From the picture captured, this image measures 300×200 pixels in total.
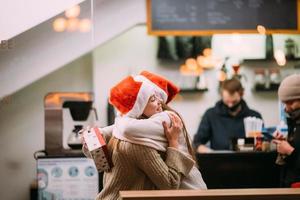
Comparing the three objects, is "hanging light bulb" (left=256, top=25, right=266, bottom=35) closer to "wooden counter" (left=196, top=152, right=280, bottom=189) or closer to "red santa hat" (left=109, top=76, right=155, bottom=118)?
"wooden counter" (left=196, top=152, right=280, bottom=189)

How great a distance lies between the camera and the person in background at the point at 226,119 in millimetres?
4992

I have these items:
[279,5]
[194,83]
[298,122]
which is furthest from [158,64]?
[298,122]

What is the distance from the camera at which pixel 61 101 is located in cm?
478

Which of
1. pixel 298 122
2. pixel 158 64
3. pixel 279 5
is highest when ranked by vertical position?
pixel 279 5

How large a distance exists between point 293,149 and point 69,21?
2.11 m

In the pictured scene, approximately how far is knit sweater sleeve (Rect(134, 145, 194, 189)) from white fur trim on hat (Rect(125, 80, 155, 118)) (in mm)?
175

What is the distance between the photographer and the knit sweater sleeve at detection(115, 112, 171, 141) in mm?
2432

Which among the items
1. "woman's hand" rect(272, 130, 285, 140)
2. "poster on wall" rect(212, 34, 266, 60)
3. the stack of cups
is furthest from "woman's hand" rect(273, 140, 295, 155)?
"poster on wall" rect(212, 34, 266, 60)

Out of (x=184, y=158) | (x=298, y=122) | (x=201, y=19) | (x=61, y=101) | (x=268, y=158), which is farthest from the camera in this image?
(x=201, y=19)

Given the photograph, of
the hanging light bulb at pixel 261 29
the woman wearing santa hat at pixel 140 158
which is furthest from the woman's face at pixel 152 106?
the hanging light bulb at pixel 261 29

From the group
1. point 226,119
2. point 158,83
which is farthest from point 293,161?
point 226,119

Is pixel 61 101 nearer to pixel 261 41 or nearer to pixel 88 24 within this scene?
pixel 88 24

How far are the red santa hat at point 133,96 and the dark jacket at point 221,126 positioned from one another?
2.57m

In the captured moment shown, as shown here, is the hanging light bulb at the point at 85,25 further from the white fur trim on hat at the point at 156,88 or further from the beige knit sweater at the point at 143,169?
the beige knit sweater at the point at 143,169
